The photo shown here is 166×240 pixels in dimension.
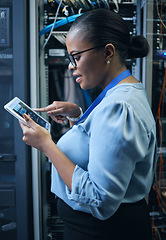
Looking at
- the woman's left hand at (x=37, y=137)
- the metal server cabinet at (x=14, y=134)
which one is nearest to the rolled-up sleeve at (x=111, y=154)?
the woman's left hand at (x=37, y=137)

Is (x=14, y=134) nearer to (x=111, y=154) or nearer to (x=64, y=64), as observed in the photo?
(x=64, y=64)

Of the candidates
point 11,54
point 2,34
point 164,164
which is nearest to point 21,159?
point 11,54

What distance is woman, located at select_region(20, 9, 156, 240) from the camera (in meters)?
0.57

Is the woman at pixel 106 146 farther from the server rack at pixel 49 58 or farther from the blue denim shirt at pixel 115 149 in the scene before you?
the server rack at pixel 49 58

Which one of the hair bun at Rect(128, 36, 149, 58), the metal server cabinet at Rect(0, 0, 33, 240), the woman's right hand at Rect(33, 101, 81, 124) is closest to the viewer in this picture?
the hair bun at Rect(128, 36, 149, 58)

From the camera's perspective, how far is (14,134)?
→ 1.27 meters

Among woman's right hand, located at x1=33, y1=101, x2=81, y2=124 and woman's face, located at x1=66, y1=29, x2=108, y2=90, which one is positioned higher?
woman's face, located at x1=66, y1=29, x2=108, y2=90

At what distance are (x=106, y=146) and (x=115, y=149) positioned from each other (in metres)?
0.02

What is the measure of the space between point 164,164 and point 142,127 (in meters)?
1.16

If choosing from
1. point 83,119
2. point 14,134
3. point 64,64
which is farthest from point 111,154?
point 64,64

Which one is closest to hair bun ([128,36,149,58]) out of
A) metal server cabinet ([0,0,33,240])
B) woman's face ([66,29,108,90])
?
woman's face ([66,29,108,90])

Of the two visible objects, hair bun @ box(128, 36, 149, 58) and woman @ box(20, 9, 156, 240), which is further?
hair bun @ box(128, 36, 149, 58)

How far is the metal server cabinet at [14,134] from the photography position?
1.21 metres

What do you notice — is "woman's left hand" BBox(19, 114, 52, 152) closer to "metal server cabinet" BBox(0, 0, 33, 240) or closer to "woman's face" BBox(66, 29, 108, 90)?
"woman's face" BBox(66, 29, 108, 90)
